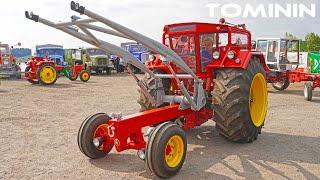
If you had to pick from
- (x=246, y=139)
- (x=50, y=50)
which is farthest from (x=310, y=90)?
(x=50, y=50)

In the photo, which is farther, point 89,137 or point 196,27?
point 196,27

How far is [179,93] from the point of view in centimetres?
657

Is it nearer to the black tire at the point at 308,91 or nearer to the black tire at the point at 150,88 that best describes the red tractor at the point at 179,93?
the black tire at the point at 150,88

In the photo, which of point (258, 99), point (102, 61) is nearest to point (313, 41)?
point (102, 61)

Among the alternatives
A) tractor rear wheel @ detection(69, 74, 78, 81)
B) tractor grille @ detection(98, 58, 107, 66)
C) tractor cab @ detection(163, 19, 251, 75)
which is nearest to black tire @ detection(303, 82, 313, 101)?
tractor cab @ detection(163, 19, 251, 75)

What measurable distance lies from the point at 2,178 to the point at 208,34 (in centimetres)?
398

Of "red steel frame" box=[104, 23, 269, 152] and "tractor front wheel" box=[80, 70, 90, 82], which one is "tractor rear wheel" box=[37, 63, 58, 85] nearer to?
"tractor front wheel" box=[80, 70, 90, 82]

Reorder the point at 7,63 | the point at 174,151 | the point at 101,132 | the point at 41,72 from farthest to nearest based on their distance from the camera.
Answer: the point at 7,63
the point at 41,72
the point at 101,132
the point at 174,151

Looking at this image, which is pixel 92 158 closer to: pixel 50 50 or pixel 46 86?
pixel 46 86

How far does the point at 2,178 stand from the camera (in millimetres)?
4648

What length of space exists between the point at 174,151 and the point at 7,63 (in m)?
18.3

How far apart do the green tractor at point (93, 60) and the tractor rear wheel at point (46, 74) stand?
7749 millimetres

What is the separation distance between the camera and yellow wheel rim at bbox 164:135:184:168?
4708 mm

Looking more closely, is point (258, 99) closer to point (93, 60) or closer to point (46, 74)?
point (46, 74)
